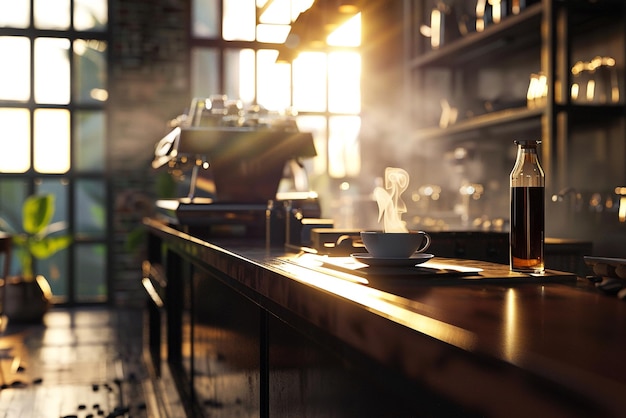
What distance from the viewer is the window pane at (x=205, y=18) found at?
789 cm

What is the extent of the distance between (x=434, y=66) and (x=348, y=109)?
195 cm

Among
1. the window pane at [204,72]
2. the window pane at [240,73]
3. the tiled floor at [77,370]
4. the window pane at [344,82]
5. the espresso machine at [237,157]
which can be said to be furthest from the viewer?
the window pane at [344,82]

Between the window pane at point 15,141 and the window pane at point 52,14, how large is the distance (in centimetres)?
87

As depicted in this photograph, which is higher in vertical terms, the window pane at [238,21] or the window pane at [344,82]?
the window pane at [238,21]

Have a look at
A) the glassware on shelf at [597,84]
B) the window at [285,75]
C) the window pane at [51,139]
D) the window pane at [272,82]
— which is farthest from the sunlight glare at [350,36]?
the glassware on shelf at [597,84]

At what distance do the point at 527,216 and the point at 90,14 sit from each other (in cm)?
707

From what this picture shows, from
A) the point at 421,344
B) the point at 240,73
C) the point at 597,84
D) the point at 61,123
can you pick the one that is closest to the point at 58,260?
the point at 61,123

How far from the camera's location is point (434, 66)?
6.42 metres

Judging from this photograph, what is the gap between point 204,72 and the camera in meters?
7.92

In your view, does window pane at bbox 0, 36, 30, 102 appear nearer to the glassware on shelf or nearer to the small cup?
the glassware on shelf

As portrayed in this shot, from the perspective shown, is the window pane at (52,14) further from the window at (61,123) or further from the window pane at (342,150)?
the window pane at (342,150)

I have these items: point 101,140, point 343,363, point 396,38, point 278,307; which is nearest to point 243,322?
point 278,307

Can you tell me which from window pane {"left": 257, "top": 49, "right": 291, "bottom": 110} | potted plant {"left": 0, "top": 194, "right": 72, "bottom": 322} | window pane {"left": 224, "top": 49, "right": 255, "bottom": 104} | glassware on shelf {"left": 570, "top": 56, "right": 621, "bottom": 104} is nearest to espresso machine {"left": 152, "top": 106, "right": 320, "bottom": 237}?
glassware on shelf {"left": 570, "top": 56, "right": 621, "bottom": 104}

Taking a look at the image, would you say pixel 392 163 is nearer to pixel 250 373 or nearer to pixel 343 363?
pixel 250 373
